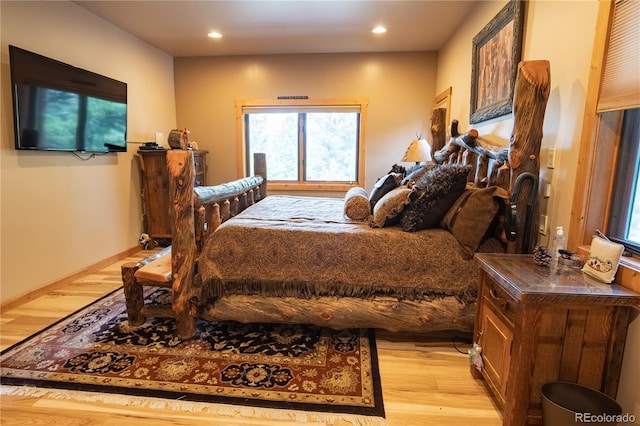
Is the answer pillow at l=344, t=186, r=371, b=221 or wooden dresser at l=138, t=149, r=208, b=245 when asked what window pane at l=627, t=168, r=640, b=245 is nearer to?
pillow at l=344, t=186, r=371, b=221

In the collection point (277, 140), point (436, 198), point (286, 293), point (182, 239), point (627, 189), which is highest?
point (277, 140)

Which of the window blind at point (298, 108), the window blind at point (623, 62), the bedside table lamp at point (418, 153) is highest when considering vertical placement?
the window blind at point (298, 108)

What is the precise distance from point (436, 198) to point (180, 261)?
1708 millimetres

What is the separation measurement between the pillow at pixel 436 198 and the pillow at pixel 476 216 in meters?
0.12

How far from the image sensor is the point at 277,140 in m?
5.11

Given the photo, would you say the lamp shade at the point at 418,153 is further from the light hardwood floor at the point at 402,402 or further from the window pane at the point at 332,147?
the light hardwood floor at the point at 402,402

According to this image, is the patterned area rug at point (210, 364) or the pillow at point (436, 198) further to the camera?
the pillow at point (436, 198)

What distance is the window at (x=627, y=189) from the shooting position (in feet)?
4.79

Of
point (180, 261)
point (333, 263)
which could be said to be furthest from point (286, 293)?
point (180, 261)

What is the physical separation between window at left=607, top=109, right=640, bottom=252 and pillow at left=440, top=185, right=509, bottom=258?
0.52 meters

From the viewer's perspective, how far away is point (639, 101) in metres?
1.29

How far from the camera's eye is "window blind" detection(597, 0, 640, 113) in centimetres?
132

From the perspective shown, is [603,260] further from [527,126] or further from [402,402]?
[402,402]

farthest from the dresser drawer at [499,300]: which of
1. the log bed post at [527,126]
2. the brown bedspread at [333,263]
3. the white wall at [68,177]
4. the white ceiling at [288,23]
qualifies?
the white wall at [68,177]
